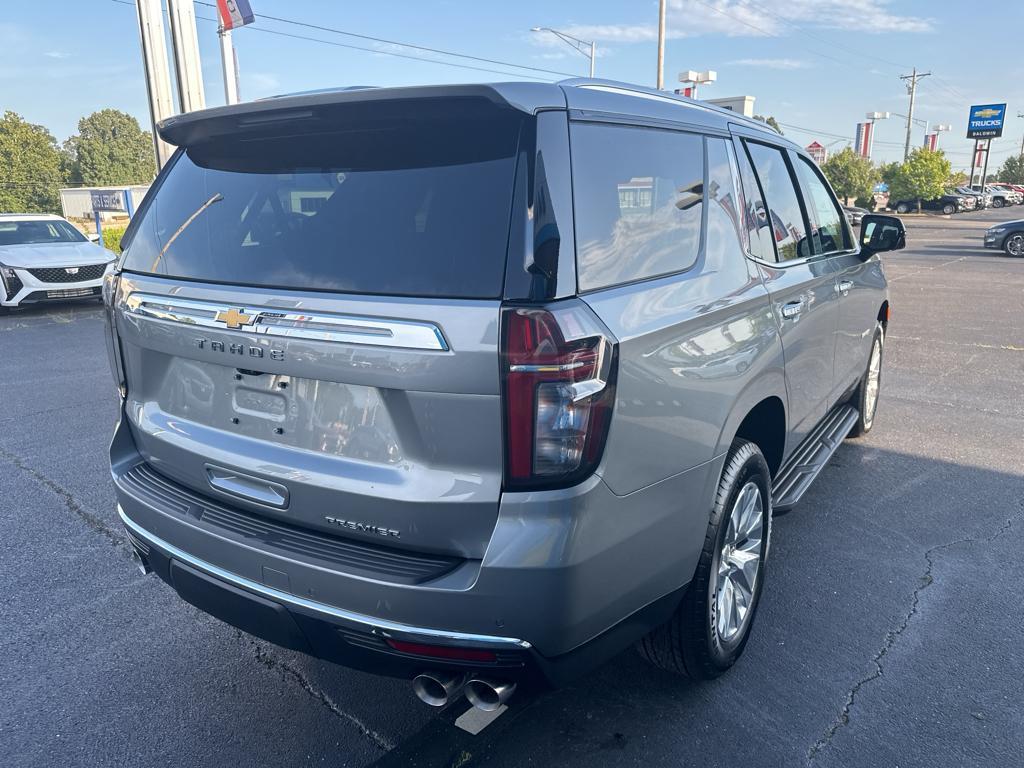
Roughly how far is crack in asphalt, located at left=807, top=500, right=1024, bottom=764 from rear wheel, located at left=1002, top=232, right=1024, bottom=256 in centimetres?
1912

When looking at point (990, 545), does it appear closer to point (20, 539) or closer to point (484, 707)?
point (484, 707)

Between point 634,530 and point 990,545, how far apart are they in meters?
2.73

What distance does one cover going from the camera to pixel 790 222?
3586mm

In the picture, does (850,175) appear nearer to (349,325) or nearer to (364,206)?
(364,206)

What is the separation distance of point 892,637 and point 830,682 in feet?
1.51

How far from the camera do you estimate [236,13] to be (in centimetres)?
1664

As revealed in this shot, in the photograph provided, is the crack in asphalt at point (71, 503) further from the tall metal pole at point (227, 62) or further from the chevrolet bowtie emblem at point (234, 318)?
the tall metal pole at point (227, 62)

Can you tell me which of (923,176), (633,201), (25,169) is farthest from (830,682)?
(25,169)

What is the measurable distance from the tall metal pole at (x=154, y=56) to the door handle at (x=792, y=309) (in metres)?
16.0

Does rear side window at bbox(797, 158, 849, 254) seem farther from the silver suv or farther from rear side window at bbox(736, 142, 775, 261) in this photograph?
the silver suv

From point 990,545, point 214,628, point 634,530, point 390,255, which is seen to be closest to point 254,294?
point 390,255

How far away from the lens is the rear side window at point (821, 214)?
3.98m

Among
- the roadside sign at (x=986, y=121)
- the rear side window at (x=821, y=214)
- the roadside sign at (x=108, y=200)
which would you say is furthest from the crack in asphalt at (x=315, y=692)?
the roadside sign at (x=986, y=121)

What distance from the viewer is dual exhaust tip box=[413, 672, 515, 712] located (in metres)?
2.06
